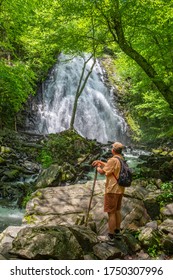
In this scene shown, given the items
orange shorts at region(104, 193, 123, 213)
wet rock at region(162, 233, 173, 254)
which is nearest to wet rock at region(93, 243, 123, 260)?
orange shorts at region(104, 193, 123, 213)

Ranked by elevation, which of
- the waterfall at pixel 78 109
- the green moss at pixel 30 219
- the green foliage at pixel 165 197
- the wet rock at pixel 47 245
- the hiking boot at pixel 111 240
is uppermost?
the waterfall at pixel 78 109

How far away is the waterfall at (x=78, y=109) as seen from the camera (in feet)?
77.7

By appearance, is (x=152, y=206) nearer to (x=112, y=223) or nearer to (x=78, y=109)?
(x=112, y=223)

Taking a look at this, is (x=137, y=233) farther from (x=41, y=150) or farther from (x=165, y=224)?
(x=41, y=150)

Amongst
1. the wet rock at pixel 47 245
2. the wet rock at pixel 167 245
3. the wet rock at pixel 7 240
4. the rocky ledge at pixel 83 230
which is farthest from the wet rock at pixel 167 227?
the wet rock at pixel 7 240

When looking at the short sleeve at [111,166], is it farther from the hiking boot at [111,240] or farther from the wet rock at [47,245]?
the wet rock at [47,245]

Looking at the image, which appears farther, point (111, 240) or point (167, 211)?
point (167, 211)

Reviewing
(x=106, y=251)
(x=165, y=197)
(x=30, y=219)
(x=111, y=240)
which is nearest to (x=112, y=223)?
(x=111, y=240)

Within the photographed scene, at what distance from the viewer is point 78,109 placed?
2506cm

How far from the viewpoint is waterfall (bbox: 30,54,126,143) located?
23672 millimetres

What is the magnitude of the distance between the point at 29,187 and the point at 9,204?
1.27 meters
